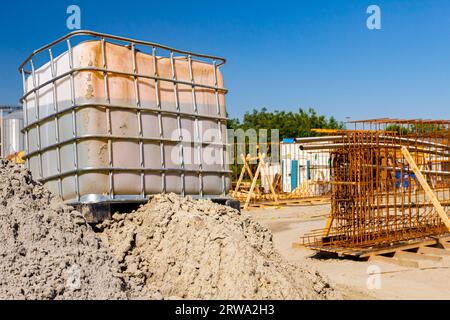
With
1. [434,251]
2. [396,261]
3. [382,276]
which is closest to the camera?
[382,276]

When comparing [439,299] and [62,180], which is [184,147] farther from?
[439,299]

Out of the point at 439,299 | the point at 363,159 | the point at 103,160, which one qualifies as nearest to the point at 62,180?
the point at 103,160

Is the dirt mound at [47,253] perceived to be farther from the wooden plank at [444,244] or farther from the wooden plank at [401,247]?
the wooden plank at [444,244]

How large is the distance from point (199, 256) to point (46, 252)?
62.7 inches

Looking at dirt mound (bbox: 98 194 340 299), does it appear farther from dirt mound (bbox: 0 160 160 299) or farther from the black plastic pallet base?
dirt mound (bbox: 0 160 160 299)

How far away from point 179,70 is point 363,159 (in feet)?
15.6

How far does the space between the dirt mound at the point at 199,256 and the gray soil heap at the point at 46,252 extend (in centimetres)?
52

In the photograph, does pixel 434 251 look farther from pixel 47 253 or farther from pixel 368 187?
pixel 47 253

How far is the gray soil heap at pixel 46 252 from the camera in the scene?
4422 millimetres

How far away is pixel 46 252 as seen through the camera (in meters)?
4.74

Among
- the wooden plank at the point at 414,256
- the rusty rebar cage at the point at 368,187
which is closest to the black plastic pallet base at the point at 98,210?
the rusty rebar cage at the point at 368,187

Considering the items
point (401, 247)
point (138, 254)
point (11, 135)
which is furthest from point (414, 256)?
point (11, 135)

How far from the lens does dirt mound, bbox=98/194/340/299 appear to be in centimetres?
525
